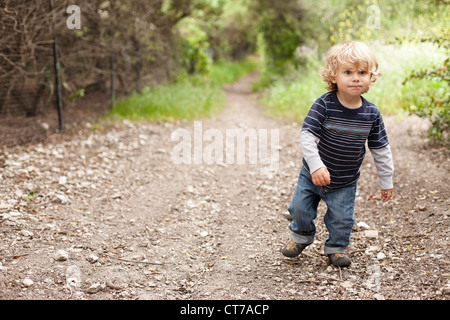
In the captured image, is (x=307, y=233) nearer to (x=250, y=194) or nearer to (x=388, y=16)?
(x=250, y=194)

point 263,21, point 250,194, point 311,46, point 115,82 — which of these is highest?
point 263,21

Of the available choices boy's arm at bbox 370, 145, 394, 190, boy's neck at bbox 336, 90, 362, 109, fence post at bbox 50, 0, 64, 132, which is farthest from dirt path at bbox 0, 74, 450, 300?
boy's neck at bbox 336, 90, 362, 109

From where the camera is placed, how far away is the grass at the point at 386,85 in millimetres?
6788

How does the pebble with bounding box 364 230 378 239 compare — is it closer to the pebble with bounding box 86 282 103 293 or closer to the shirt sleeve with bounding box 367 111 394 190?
the shirt sleeve with bounding box 367 111 394 190

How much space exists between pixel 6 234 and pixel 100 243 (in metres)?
0.72

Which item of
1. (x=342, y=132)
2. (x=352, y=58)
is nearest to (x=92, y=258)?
(x=342, y=132)

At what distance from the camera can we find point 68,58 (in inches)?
272

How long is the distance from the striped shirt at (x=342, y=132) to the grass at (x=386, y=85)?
11.1 feet

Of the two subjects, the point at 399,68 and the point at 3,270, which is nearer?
the point at 3,270

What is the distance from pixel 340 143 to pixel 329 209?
481 millimetres

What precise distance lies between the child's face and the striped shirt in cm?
12

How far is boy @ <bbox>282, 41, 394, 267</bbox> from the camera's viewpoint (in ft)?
8.34

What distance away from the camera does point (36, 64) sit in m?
6.34
